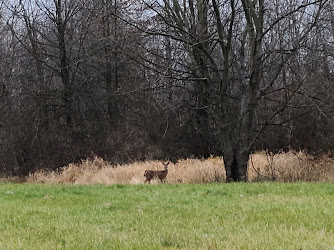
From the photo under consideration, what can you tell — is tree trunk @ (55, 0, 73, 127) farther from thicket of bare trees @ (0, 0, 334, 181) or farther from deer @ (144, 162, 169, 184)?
deer @ (144, 162, 169, 184)

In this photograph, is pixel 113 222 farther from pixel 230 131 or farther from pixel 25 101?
pixel 25 101

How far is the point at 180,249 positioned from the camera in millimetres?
3568

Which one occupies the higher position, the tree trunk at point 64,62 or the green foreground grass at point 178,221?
the tree trunk at point 64,62

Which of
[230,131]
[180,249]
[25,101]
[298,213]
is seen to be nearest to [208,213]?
[298,213]

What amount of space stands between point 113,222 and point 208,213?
4.34ft

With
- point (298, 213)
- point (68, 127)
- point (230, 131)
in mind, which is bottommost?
point (298, 213)

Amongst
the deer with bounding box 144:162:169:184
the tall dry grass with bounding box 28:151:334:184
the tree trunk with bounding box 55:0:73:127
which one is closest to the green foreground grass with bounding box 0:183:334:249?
the tall dry grass with bounding box 28:151:334:184

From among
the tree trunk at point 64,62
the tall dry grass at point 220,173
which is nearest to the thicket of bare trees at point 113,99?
the tree trunk at point 64,62

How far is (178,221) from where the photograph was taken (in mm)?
4859

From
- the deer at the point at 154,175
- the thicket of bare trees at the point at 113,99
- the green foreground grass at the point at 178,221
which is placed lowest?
the green foreground grass at the point at 178,221

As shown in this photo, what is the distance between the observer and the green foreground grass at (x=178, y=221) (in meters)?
3.77

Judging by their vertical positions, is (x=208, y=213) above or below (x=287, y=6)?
below

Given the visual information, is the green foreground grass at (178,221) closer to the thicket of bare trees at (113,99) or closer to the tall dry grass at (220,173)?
the tall dry grass at (220,173)

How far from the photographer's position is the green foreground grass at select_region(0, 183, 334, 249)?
12.4ft
